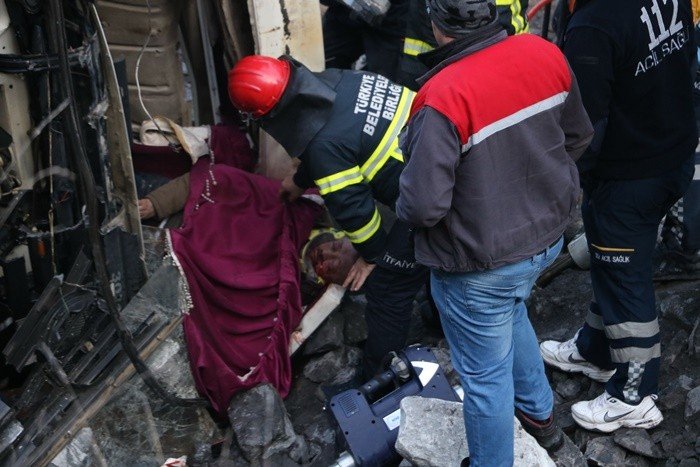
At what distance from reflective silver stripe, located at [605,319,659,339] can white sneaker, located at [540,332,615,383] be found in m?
0.46

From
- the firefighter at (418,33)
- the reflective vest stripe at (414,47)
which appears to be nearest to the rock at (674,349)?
the firefighter at (418,33)

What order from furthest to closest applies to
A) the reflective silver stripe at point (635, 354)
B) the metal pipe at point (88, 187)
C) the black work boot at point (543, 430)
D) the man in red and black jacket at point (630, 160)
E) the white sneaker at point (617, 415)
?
the white sneaker at point (617, 415) → the reflective silver stripe at point (635, 354) → the black work boot at point (543, 430) → the man in red and black jacket at point (630, 160) → the metal pipe at point (88, 187)

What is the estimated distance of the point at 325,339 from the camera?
427 cm

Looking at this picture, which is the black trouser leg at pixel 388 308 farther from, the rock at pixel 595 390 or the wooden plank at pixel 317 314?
the rock at pixel 595 390

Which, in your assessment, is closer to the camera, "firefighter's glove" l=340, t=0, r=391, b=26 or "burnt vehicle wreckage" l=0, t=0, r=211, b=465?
"burnt vehicle wreckage" l=0, t=0, r=211, b=465

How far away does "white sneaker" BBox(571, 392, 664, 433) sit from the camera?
3.48 meters

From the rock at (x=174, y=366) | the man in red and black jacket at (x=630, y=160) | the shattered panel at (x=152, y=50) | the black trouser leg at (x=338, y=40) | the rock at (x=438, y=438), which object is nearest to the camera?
the man in red and black jacket at (x=630, y=160)

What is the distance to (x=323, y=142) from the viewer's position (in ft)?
11.4

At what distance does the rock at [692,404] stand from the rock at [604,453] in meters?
0.34

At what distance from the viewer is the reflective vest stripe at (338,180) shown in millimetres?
3498

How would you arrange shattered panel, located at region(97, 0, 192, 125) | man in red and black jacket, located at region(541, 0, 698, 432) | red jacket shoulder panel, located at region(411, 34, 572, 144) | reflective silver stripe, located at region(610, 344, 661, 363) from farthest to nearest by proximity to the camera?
shattered panel, located at region(97, 0, 192, 125)
reflective silver stripe, located at region(610, 344, 661, 363)
man in red and black jacket, located at region(541, 0, 698, 432)
red jacket shoulder panel, located at region(411, 34, 572, 144)

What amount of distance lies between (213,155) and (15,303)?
147 cm

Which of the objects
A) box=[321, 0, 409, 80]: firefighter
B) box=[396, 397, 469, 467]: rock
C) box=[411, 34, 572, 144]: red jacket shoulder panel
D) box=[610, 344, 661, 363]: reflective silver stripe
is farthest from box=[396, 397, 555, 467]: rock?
box=[321, 0, 409, 80]: firefighter

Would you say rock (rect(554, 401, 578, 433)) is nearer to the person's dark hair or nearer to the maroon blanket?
the maroon blanket
